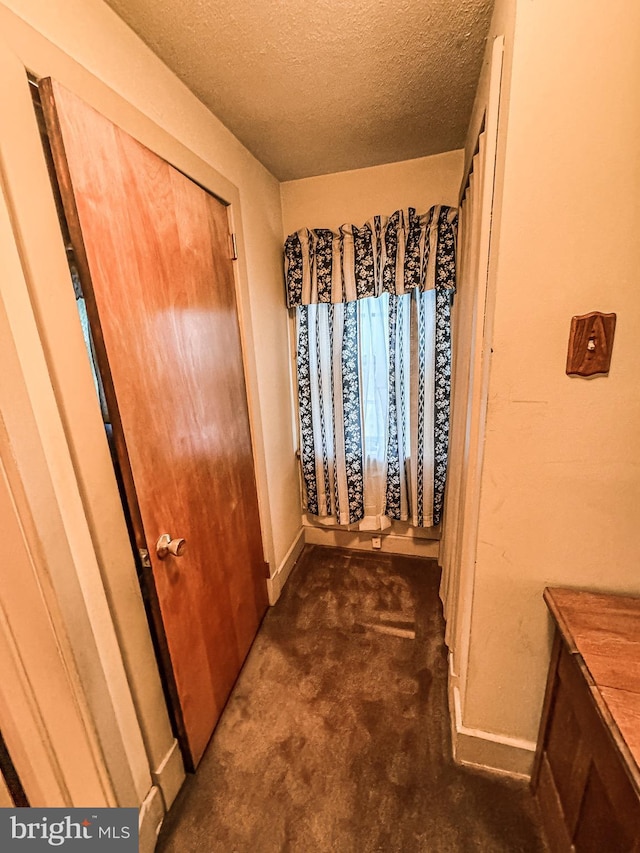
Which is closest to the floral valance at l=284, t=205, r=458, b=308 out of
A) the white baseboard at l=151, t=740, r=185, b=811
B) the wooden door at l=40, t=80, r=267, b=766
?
the wooden door at l=40, t=80, r=267, b=766

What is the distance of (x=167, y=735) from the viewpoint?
110 centimetres

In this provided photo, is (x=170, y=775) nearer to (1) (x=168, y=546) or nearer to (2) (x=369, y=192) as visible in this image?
Answer: (1) (x=168, y=546)

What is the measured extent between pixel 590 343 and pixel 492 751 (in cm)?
132

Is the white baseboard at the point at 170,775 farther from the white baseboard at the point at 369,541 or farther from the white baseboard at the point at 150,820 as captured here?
the white baseboard at the point at 369,541

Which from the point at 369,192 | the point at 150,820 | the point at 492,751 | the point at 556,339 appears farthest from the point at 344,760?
the point at 369,192

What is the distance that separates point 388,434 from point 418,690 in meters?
1.24

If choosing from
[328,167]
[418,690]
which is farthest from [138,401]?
[328,167]

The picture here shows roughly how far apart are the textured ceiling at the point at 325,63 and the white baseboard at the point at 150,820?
2247 mm

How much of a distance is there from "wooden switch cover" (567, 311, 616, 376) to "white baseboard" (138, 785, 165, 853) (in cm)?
168

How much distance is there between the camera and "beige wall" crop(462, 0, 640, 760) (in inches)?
28.0

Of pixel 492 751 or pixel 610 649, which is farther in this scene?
pixel 492 751

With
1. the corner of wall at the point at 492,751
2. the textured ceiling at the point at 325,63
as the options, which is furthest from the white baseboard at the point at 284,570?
the textured ceiling at the point at 325,63

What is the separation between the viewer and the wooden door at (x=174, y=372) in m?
0.82

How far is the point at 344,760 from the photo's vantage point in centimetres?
120
